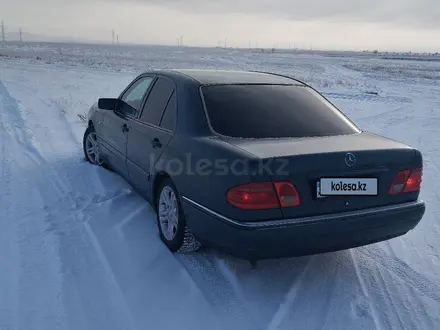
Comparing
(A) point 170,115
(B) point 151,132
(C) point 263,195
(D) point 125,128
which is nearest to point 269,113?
(A) point 170,115

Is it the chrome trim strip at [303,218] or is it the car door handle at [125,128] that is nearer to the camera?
the chrome trim strip at [303,218]

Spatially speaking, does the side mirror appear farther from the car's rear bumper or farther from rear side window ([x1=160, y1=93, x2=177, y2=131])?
the car's rear bumper

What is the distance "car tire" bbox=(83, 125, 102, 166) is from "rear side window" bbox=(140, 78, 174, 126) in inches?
75.3

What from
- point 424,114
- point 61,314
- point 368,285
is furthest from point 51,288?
point 424,114

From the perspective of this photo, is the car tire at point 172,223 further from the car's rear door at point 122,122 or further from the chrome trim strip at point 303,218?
the car's rear door at point 122,122

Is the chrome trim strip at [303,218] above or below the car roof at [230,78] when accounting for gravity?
below

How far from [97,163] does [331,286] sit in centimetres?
399

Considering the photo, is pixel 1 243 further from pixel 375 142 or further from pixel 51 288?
pixel 375 142

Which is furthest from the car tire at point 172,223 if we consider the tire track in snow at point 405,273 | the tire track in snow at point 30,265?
the tire track in snow at point 405,273

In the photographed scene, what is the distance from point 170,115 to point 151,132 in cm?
34

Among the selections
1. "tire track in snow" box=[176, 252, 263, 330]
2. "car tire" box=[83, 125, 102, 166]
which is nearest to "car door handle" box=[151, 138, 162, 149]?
"tire track in snow" box=[176, 252, 263, 330]

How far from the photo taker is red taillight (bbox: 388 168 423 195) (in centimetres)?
322

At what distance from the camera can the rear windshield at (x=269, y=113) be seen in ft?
11.4

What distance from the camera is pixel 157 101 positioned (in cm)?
427
